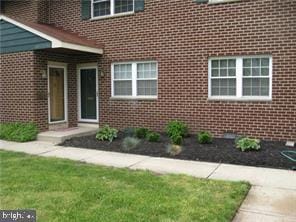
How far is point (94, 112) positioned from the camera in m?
13.1

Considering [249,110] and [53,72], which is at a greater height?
[53,72]

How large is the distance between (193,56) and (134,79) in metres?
2.25

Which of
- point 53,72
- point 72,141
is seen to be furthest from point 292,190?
point 53,72

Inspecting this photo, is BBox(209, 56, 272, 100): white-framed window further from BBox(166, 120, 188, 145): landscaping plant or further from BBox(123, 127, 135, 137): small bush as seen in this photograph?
BBox(123, 127, 135, 137): small bush

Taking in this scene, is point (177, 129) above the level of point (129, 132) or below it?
above

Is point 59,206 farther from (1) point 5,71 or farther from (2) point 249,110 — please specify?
(1) point 5,71

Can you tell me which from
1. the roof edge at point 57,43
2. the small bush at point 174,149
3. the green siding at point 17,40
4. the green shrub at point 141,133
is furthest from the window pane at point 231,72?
the green siding at point 17,40

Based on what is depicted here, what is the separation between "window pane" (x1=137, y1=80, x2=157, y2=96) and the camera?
38.1 feet

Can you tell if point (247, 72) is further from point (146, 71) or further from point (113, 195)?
point (113, 195)

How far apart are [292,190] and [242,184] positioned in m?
0.81

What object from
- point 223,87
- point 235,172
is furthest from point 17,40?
point 235,172

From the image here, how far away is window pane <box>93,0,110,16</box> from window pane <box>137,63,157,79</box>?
2427 millimetres

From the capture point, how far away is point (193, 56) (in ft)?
35.3

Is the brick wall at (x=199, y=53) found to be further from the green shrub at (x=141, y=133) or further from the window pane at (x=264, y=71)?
the green shrub at (x=141, y=133)
